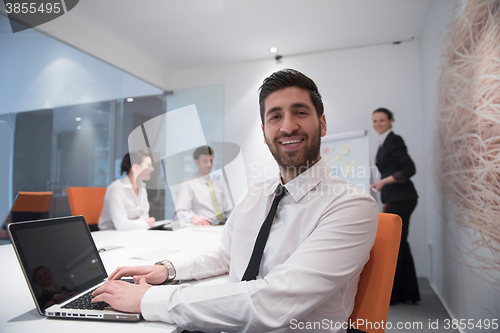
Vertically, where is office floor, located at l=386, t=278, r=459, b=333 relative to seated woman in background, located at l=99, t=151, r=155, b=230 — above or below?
below

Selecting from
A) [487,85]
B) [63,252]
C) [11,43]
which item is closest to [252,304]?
[63,252]

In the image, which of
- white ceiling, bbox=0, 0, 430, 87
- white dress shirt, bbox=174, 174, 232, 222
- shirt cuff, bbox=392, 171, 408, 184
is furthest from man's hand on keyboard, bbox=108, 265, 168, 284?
white ceiling, bbox=0, 0, 430, 87

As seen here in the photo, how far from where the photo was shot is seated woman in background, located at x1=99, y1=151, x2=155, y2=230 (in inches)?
97.8

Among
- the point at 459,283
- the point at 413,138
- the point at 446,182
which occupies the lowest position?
the point at 459,283

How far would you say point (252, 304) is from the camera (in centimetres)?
72

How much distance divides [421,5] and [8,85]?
13.4 ft

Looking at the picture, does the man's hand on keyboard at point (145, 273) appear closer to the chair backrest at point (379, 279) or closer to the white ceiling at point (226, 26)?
the chair backrest at point (379, 279)

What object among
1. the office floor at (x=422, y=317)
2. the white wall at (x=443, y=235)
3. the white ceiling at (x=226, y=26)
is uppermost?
the white ceiling at (x=226, y=26)

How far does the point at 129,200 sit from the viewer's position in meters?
2.82

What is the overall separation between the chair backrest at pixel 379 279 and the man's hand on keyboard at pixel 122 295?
610mm

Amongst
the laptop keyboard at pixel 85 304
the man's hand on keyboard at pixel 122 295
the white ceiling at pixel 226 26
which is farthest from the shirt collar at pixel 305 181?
the white ceiling at pixel 226 26

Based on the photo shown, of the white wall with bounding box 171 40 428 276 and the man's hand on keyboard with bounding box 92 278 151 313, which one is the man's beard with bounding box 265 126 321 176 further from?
the white wall with bounding box 171 40 428 276

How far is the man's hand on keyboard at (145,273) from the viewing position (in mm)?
941

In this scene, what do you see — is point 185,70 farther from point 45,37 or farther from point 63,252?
point 63,252
